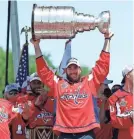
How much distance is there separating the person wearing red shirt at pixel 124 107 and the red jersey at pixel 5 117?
1.42 m

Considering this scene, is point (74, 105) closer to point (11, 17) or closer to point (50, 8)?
point (50, 8)

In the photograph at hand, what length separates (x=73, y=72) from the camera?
22.0 ft

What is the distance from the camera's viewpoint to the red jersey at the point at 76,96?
21.4 ft

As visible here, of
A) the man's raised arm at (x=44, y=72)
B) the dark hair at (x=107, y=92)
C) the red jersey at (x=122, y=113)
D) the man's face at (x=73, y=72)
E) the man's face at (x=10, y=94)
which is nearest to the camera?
the red jersey at (x=122, y=113)

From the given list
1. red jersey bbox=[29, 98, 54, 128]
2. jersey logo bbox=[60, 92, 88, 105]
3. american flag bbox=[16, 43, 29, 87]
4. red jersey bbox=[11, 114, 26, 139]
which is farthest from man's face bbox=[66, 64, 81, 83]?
american flag bbox=[16, 43, 29, 87]

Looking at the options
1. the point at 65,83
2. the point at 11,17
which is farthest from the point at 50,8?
the point at 11,17

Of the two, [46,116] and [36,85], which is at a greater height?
[36,85]

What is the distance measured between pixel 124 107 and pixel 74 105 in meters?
0.61

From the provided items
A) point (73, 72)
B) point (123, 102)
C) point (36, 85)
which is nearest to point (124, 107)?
point (123, 102)

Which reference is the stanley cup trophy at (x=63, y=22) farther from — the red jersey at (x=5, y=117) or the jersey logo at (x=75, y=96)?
the red jersey at (x=5, y=117)

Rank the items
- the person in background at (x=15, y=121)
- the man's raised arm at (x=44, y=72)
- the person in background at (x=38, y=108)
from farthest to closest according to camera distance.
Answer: the person in background at (x=15, y=121)
the person in background at (x=38, y=108)
the man's raised arm at (x=44, y=72)

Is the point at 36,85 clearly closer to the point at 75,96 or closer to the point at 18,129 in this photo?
the point at 18,129

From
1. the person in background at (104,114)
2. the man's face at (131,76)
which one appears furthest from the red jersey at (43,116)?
the man's face at (131,76)

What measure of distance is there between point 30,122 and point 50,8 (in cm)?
163
